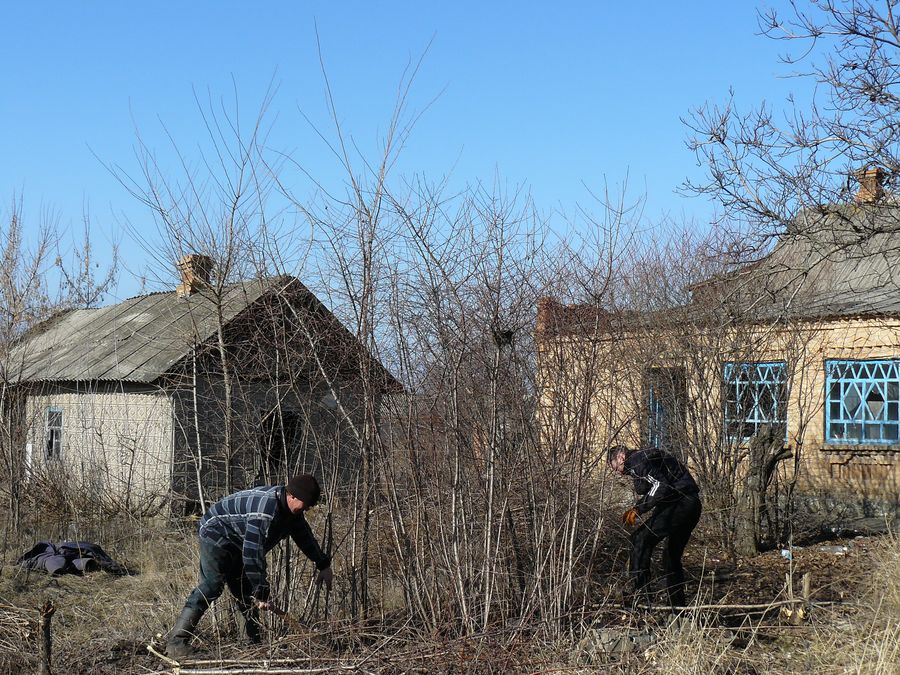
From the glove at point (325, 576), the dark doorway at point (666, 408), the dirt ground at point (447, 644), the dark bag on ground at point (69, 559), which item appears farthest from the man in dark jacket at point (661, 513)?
the dark bag on ground at point (69, 559)

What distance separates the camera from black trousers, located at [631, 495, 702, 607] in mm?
7223

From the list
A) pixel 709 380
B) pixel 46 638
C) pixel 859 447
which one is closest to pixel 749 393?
pixel 709 380

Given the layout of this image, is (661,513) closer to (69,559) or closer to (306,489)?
(306,489)

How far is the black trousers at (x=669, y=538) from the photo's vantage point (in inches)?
284

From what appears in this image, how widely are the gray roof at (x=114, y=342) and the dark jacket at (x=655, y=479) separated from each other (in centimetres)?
639

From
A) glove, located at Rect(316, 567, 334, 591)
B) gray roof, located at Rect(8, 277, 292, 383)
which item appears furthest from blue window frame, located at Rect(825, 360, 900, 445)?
glove, located at Rect(316, 567, 334, 591)

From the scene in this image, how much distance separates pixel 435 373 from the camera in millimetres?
6129

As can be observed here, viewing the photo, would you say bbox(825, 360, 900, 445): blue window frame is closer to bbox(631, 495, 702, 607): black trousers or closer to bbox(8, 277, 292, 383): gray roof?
bbox(631, 495, 702, 607): black trousers

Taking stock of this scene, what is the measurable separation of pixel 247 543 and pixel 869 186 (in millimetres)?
6174

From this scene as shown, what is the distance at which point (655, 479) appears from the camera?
286 inches

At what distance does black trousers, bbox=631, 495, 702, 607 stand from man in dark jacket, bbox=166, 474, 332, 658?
8.49 feet

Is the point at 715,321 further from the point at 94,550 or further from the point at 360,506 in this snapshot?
the point at 94,550

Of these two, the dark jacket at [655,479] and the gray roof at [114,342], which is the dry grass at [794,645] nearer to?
the dark jacket at [655,479]

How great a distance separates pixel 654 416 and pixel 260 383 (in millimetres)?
5792
